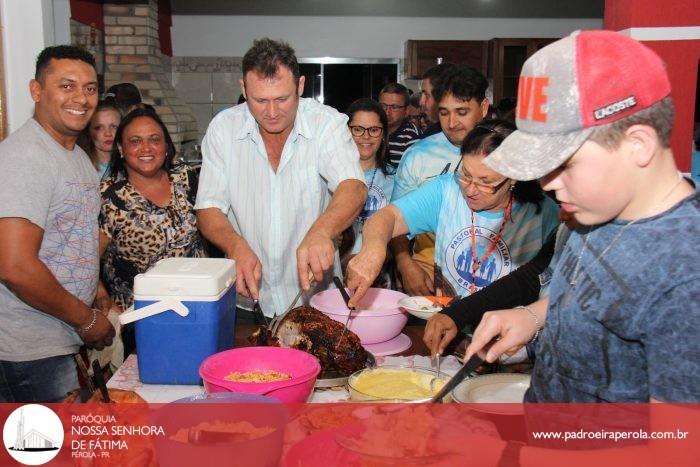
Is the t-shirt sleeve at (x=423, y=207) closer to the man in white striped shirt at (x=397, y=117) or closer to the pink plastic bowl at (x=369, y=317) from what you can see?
the pink plastic bowl at (x=369, y=317)

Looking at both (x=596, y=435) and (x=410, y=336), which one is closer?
(x=596, y=435)

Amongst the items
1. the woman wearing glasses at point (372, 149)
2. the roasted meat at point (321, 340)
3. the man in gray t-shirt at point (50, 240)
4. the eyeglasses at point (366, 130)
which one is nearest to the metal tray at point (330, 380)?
the roasted meat at point (321, 340)

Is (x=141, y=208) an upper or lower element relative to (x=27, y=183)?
lower

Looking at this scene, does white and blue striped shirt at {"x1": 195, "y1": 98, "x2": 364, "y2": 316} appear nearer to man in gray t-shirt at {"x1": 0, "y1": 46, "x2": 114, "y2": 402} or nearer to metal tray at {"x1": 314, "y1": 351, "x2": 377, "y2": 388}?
man in gray t-shirt at {"x1": 0, "y1": 46, "x2": 114, "y2": 402}

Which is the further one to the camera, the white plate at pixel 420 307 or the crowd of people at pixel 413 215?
the white plate at pixel 420 307

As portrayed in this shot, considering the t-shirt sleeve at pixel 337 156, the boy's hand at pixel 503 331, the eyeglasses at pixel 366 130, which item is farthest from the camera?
the eyeglasses at pixel 366 130

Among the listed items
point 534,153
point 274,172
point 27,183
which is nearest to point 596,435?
point 534,153

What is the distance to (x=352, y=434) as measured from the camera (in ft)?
3.95

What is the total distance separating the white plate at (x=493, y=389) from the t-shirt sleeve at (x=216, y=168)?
1.32 meters

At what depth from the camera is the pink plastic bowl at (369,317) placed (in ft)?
6.48

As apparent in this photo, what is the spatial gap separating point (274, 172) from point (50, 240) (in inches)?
34.4

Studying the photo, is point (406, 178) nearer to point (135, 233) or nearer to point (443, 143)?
point (443, 143)

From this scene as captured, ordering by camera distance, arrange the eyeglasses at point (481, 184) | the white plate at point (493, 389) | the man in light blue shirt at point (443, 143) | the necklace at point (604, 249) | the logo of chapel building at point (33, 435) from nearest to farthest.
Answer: the necklace at point (604, 249) < the logo of chapel building at point (33, 435) < the white plate at point (493, 389) < the eyeglasses at point (481, 184) < the man in light blue shirt at point (443, 143)

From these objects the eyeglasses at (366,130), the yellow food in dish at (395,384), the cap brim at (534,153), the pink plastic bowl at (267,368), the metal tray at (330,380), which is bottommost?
the metal tray at (330,380)
